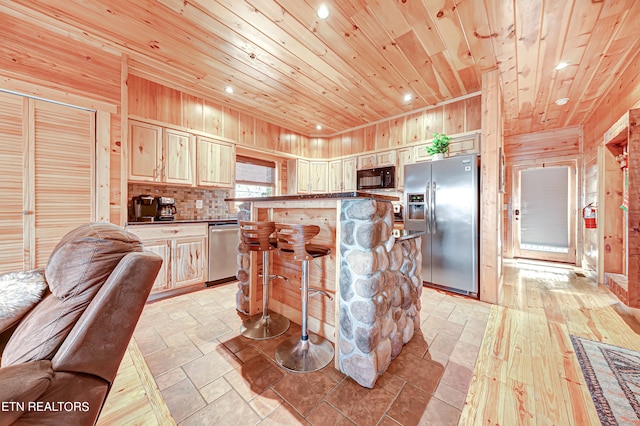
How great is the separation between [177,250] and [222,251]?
56cm

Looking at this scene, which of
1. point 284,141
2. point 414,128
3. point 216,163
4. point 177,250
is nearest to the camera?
point 177,250

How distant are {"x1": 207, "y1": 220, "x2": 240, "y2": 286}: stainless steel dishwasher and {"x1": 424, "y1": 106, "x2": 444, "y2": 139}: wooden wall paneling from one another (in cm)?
328

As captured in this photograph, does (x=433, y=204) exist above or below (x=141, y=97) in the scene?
below

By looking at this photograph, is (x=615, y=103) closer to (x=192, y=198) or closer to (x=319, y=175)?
(x=319, y=175)

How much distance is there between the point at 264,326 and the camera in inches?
85.7

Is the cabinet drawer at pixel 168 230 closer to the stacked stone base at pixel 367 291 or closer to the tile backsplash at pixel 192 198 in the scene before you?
the tile backsplash at pixel 192 198

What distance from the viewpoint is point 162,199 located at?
3.11 metres

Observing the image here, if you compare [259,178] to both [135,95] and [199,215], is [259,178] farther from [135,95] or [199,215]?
[135,95]

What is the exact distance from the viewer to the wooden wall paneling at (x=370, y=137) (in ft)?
14.6

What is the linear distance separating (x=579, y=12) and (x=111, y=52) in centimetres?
432

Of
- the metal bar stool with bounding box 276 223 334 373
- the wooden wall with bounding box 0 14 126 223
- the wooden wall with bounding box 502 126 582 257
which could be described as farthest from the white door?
the wooden wall with bounding box 0 14 126 223

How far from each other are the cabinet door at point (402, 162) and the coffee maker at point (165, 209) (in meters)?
3.40

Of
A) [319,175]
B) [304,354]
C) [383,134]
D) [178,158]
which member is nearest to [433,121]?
[383,134]

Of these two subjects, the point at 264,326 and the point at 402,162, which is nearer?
the point at 264,326
